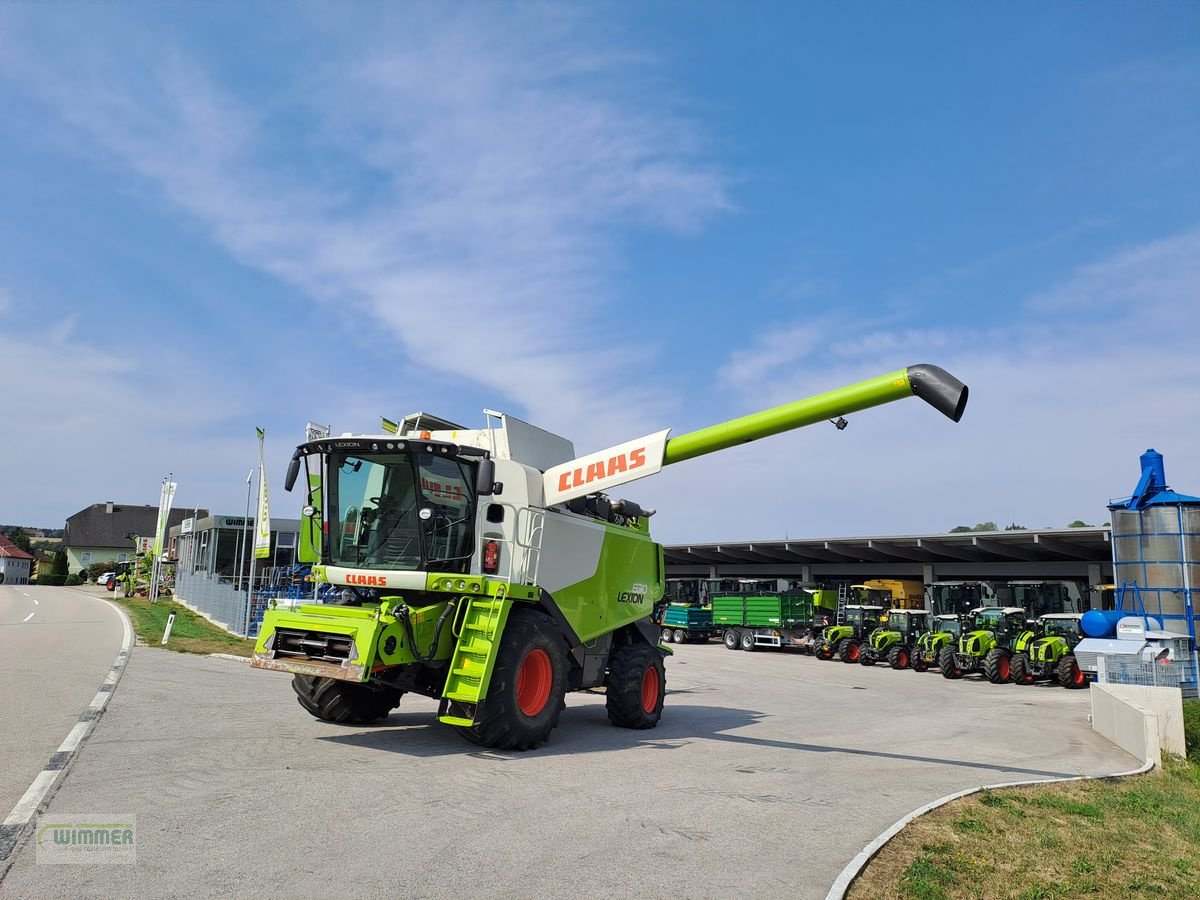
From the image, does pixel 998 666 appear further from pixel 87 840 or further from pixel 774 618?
pixel 87 840

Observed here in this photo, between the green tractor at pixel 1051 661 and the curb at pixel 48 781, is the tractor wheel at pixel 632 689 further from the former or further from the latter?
the green tractor at pixel 1051 661

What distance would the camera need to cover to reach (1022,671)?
2423 cm

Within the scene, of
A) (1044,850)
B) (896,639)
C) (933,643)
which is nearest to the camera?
(1044,850)

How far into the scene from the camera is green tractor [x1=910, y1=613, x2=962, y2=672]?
2750 cm

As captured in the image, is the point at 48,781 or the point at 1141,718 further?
the point at 1141,718

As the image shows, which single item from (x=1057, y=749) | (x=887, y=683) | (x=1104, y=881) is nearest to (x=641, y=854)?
(x=1104, y=881)

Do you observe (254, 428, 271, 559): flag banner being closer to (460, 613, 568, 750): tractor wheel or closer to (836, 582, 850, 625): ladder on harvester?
(460, 613, 568, 750): tractor wheel

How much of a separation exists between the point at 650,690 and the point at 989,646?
18.1 meters

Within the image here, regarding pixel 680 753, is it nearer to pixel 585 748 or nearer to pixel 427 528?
pixel 585 748

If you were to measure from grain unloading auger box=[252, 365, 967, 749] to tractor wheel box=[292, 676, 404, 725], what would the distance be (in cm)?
2

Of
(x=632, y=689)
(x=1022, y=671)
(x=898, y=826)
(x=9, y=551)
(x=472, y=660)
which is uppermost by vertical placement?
(x=9, y=551)

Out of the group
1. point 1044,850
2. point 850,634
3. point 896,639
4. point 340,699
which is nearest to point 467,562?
point 340,699

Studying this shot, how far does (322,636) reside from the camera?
8.95 meters

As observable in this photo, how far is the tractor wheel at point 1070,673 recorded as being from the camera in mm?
23594
